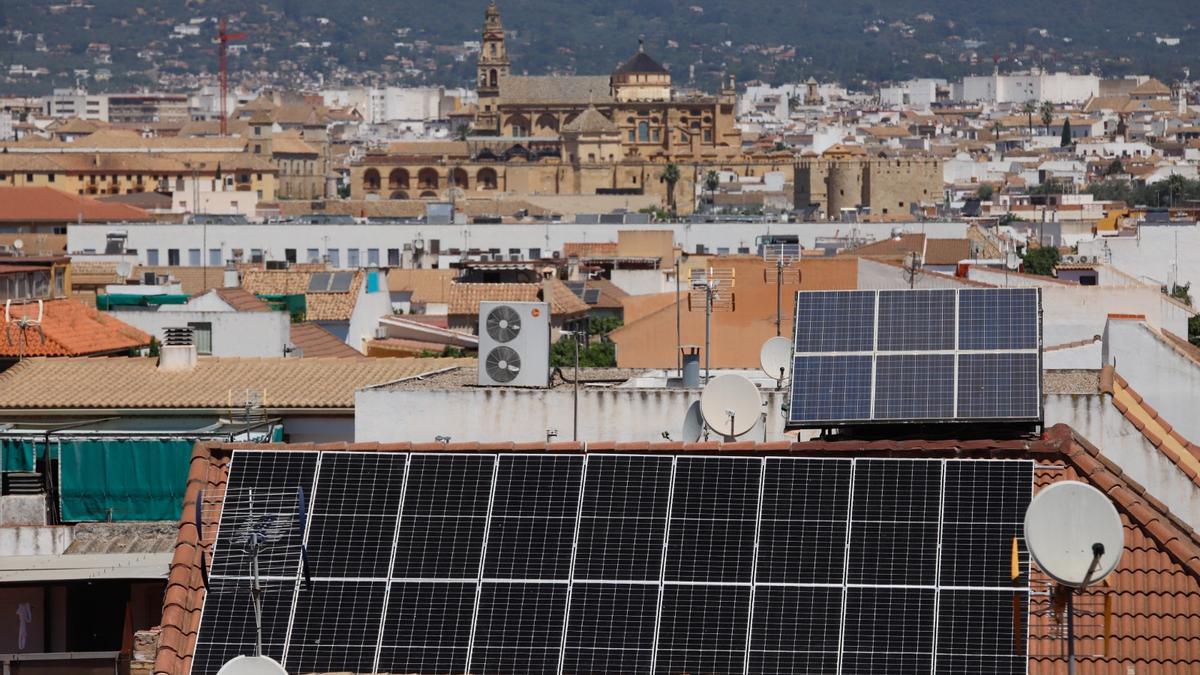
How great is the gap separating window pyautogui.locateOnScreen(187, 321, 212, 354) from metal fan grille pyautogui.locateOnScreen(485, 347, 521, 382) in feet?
33.2

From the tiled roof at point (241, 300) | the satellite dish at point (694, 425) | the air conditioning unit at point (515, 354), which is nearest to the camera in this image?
the satellite dish at point (694, 425)

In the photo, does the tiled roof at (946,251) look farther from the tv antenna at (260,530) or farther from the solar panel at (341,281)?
the tv antenna at (260,530)

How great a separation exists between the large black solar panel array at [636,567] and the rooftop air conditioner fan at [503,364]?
14.6 feet

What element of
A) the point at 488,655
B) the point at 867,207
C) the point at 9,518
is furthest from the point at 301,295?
the point at 867,207

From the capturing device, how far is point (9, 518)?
42.9 ft

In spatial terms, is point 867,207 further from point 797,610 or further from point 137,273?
point 797,610

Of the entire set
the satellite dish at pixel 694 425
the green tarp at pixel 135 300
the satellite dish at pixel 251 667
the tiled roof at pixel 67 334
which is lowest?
the green tarp at pixel 135 300

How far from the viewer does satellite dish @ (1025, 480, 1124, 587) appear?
7.96m

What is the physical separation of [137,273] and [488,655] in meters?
38.4

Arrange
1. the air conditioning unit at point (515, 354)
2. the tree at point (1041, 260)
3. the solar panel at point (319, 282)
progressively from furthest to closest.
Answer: the tree at point (1041, 260)
the solar panel at point (319, 282)
the air conditioning unit at point (515, 354)

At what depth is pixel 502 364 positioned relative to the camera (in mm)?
14328

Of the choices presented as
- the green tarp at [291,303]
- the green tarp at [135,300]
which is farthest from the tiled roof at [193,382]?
the green tarp at [291,303]

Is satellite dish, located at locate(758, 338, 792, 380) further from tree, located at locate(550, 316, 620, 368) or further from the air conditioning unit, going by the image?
tree, located at locate(550, 316, 620, 368)

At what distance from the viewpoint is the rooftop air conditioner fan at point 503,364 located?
14.3 meters
